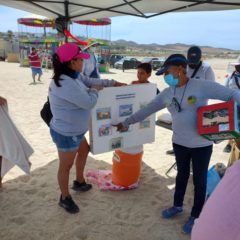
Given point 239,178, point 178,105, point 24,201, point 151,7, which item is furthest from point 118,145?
point 239,178

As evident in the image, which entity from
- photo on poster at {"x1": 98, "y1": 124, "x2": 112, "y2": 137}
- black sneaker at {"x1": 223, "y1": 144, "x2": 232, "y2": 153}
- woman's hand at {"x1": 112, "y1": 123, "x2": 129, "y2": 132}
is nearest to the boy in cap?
woman's hand at {"x1": 112, "y1": 123, "x2": 129, "y2": 132}

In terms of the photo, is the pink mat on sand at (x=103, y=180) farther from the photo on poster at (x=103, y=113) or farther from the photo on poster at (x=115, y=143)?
the photo on poster at (x=103, y=113)

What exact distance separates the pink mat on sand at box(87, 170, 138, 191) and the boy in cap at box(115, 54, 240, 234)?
3.12 feet

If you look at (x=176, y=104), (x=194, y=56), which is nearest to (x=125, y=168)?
(x=176, y=104)

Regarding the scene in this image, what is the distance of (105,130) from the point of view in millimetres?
3359

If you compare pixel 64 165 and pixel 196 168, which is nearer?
pixel 196 168

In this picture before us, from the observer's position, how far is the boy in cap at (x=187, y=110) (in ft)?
8.89

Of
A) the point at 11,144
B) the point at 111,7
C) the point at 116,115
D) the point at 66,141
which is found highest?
the point at 111,7

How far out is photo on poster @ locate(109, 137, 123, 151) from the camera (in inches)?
135

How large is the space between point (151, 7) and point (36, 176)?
291 cm

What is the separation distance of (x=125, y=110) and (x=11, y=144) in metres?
1.38

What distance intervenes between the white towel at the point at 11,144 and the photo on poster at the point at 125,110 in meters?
1.24

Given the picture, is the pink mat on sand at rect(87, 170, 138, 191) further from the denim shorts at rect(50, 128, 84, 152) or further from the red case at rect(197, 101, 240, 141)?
the red case at rect(197, 101, 240, 141)

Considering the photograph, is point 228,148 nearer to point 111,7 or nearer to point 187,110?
point 187,110
